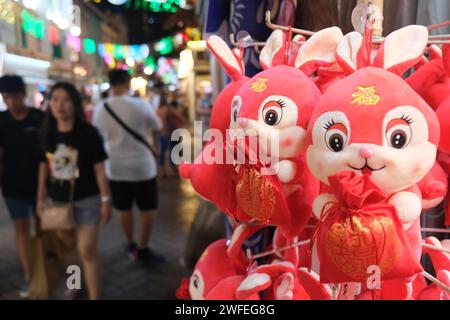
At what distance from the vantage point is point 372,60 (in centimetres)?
77

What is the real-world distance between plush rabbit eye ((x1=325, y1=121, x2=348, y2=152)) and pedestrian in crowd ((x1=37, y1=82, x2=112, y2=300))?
177 centimetres

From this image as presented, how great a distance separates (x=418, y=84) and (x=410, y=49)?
0.15 meters

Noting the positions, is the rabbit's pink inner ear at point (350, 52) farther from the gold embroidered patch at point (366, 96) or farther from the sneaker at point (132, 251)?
the sneaker at point (132, 251)

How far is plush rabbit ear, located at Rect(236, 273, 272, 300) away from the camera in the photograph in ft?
3.54

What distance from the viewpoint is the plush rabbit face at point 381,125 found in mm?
672

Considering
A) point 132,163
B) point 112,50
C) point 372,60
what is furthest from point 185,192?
point 112,50

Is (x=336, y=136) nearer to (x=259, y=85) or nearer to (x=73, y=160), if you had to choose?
(x=259, y=85)

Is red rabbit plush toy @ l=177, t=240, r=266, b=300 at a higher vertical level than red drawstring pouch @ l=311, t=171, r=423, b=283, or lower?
lower

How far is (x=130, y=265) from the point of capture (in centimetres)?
308

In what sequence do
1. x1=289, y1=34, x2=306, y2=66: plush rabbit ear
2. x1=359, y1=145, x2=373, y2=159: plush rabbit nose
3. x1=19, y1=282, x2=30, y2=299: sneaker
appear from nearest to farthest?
x1=359, y1=145, x2=373, y2=159: plush rabbit nose → x1=289, y1=34, x2=306, y2=66: plush rabbit ear → x1=19, y1=282, x2=30, y2=299: sneaker

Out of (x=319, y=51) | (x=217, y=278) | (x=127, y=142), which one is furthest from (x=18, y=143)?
(x=319, y=51)

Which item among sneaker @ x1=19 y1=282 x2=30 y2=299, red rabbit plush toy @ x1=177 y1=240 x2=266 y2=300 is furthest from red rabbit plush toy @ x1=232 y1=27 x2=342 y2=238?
sneaker @ x1=19 y1=282 x2=30 y2=299

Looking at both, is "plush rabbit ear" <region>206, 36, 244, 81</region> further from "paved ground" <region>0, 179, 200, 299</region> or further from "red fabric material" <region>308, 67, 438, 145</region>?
"paved ground" <region>0, 179, 200, 299</region>
